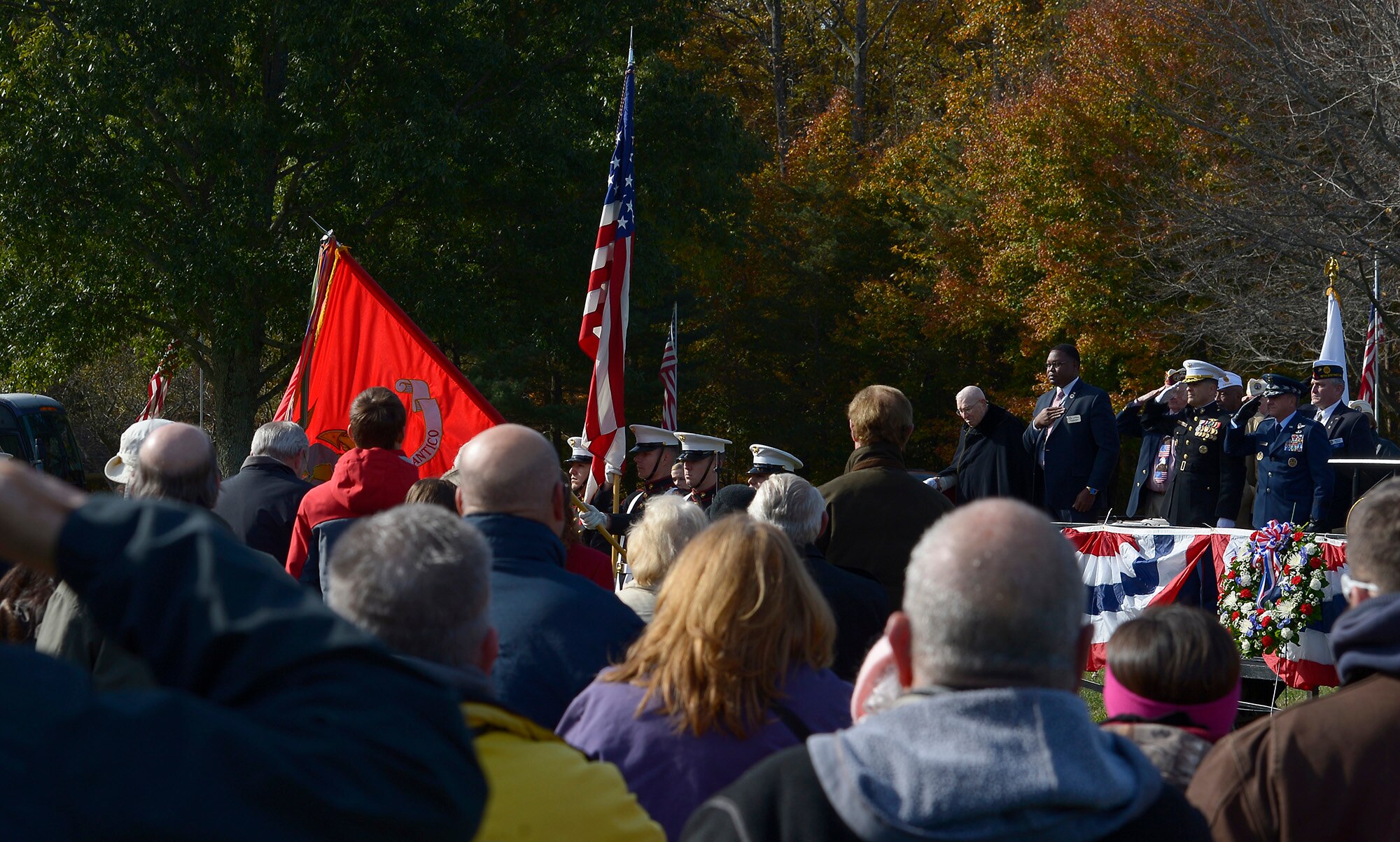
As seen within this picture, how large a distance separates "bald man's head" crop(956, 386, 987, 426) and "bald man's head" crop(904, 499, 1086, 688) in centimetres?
813

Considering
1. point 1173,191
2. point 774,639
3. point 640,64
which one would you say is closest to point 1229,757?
point 774,639

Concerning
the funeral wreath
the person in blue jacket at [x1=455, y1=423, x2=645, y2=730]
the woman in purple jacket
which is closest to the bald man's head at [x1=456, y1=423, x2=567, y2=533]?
the person in blue jacket at [x1=455, y1=423, x2=645, y2=730]

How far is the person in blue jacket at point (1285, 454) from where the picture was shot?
10641 millimetres

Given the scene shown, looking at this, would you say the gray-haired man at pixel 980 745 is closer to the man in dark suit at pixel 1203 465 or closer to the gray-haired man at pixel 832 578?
the gray-haired man at pixel 832 578

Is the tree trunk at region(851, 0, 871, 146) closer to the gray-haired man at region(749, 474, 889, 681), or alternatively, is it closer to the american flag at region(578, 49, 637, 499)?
the american flag at region(578, 49, 637, 499)

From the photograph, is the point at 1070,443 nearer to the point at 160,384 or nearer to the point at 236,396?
the point at 236,396

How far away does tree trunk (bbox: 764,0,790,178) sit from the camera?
3645cm

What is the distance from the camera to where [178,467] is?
13.0 ft

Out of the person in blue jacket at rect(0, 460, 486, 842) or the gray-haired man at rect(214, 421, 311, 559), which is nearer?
the person in blue jacket at rect(0, 460, 486, 842)

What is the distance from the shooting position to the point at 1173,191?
1945 cm

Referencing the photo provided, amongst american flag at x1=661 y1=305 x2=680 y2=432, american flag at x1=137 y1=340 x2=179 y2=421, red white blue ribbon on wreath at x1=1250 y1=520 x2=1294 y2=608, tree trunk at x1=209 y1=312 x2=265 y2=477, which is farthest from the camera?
american flag at x1=661 y1=305 x2=680 y2=432

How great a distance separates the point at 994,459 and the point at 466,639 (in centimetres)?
878

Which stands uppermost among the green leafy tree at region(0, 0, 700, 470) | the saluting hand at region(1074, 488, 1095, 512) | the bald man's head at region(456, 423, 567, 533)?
the green leafy tree at region(0, 0, 700, 470)

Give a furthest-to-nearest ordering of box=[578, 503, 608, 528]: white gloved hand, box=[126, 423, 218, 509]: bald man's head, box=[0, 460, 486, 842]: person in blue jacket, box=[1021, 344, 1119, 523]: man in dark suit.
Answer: box=[1021, 344, 1119, 523]: man in dark suit < box=[578, 503, 608, 528]: white gloved hand < box=[126, 423, 218, 509]: bald man's head < box=[0, 460, 486, 842]: person in blue jacket
